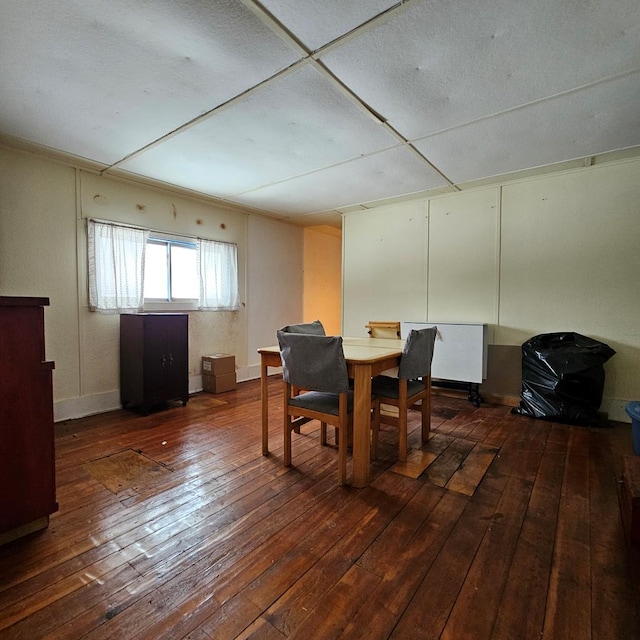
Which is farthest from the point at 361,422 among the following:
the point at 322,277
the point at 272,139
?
the point at 322,277

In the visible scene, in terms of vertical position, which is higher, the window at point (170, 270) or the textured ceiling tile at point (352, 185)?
the textured ceiling tile at point (352, 185)

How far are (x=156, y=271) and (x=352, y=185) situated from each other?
8.04ft

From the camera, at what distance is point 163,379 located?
3561 mm

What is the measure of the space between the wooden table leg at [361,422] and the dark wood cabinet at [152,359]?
2.35 meters

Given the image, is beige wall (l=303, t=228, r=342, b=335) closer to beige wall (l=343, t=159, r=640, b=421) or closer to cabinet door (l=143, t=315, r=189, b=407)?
beige wall (l=343, t=159, r=640, b=421)

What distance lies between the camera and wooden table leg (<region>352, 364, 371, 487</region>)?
2.05m

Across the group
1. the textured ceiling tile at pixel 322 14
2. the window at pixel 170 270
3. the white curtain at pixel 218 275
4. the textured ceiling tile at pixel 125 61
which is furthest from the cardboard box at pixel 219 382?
the textured ceiling tile at pixel 322 14

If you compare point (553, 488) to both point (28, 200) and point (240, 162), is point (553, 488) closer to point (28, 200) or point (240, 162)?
point (240, 162)

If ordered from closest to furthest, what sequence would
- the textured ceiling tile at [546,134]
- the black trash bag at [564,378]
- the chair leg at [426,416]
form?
the textured ceiling tile at [546,134]
the chair leg at [426,416]
the black trash bag at [564,378]

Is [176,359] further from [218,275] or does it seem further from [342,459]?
[342,459]

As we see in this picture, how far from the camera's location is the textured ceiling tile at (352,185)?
317cm

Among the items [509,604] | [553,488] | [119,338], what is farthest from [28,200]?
[553,488]

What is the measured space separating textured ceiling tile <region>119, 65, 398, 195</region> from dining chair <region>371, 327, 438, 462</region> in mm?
1570

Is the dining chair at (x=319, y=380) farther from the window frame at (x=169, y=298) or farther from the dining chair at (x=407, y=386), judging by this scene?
the window frame at (x=169, y=298)
